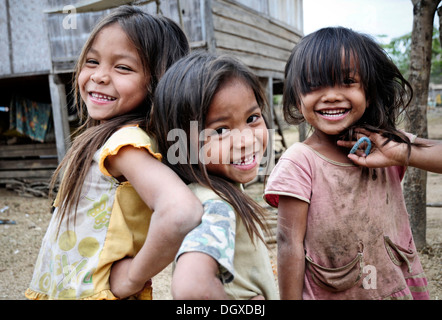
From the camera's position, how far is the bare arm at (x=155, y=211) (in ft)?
2.97

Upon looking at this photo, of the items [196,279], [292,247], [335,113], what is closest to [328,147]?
[335,113]

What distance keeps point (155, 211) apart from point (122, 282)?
287 mm

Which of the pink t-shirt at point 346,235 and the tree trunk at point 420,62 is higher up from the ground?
the tree trunk at point 420,62

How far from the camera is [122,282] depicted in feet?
→ 3.56

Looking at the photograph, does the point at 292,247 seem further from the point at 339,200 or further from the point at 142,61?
the point at 142,61

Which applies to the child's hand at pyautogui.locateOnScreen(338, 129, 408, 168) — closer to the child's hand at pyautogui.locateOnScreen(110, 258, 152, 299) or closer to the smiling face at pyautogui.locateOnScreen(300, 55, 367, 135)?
the smiling face at pyautogui.locateOnScreen(300, 55, 367, 135)

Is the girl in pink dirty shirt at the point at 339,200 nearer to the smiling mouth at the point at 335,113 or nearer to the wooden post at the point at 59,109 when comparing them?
the smiling mouth at the point at 335,113

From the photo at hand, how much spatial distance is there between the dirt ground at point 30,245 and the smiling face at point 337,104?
25.3 inches

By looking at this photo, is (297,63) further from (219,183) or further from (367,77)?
(219,183)

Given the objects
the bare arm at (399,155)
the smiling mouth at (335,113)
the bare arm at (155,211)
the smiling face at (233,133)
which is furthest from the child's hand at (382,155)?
the bare arm at (155,211)

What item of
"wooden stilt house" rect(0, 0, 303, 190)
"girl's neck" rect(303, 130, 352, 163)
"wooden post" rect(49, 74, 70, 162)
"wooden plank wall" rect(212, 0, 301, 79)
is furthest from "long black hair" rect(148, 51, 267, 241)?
"wooden post" rect(49, 74, 70, 162)

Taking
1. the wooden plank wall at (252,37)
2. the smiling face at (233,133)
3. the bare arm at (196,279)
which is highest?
the wooden plank wall at (252,37)
